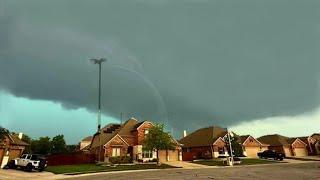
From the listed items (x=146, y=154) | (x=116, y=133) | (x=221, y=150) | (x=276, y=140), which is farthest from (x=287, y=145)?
(x=116, y=133)

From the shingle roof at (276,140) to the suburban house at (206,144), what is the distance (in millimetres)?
19486

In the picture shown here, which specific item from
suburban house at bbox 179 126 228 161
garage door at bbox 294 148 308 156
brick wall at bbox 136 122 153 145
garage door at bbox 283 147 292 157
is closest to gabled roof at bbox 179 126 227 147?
suburban house at bbox 179 126 228 161

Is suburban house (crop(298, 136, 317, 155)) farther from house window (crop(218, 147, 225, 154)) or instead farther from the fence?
the fence

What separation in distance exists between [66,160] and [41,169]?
703 inches

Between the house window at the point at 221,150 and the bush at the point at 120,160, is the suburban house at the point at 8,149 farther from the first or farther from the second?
the house window at the point at 221,150

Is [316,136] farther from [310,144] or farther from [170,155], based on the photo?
[170,155]

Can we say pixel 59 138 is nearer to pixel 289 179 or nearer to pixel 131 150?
pixel 131 150

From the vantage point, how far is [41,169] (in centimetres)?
4353

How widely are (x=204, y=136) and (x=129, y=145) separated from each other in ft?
81.0

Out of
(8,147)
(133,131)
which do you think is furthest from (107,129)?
(8,147)

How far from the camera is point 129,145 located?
2667 inches

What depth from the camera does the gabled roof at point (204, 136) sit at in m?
81.4

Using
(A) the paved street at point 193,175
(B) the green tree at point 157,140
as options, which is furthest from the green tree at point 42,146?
(A) the paved street at point 193,175

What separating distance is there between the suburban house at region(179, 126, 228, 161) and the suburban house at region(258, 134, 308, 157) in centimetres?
1924
